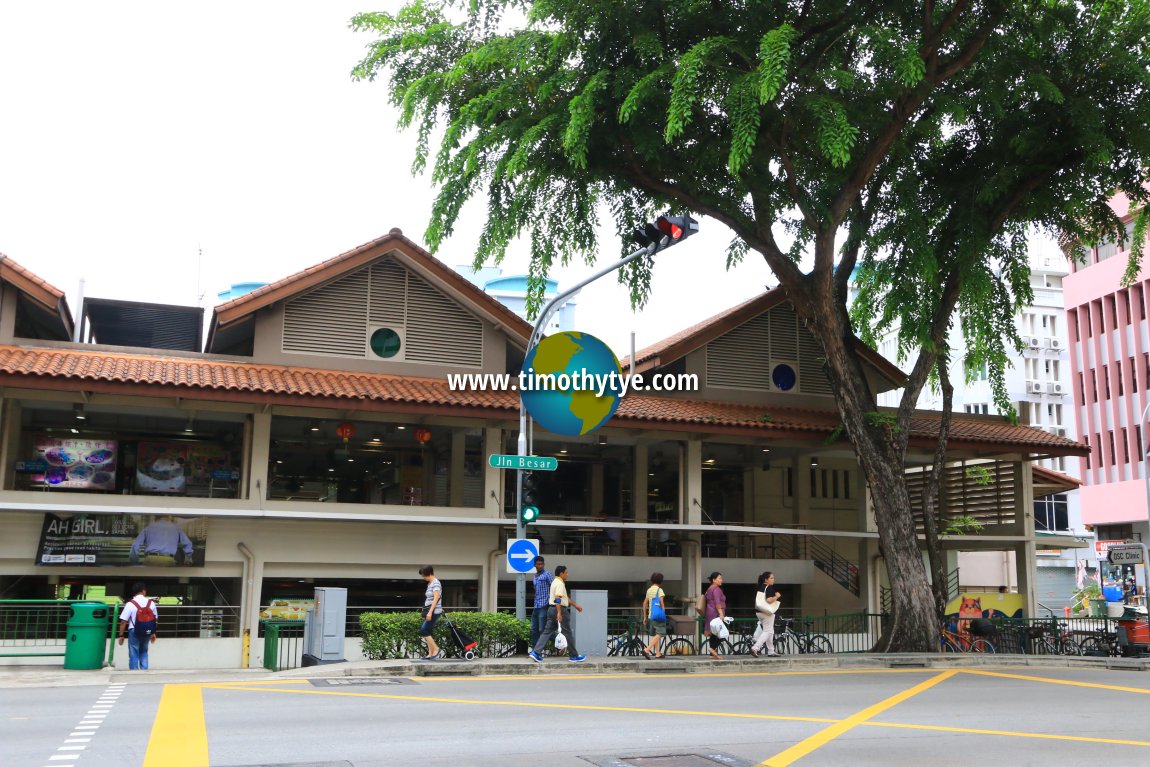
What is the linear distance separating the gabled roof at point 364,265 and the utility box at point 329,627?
7.27 meters

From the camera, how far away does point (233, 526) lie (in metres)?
23.0

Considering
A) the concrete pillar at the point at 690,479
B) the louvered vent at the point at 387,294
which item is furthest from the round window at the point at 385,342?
the concrete pillar at the point at 690,479

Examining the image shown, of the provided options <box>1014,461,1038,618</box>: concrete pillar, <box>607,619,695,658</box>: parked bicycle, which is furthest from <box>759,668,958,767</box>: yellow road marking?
<box>1014,461,1038,618</box>: concrete pillar

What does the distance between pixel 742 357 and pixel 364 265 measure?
1018 cm

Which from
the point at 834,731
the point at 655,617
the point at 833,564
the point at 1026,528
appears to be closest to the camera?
the point at 834,731

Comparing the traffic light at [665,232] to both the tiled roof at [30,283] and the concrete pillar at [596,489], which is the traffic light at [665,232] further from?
the concrete pillar at [596,489]

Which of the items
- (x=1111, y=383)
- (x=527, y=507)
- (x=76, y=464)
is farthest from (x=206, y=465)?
(x=1111, y=383)

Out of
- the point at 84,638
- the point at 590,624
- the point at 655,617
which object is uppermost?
the point at 655,617

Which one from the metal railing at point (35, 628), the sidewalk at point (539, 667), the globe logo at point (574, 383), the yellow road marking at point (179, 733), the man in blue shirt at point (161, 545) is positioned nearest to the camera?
the yellow road marking at point (179, 733)

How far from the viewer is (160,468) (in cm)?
2386

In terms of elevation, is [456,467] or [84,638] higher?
[456,467]

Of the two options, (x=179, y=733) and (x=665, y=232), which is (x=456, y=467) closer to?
(x=665, y=232)

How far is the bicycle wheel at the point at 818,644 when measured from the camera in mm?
23422

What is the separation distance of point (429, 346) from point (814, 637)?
1070cm
